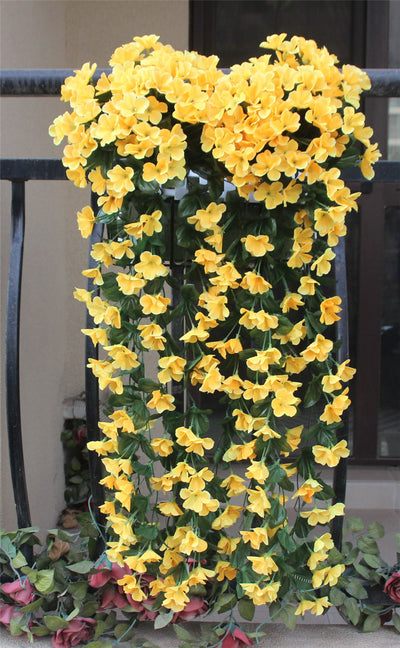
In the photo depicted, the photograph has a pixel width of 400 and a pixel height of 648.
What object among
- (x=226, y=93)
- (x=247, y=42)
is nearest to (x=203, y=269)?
(x=226, y=93)

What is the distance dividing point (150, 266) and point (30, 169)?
48 cm

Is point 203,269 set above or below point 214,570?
above

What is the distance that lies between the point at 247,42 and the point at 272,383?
277 centimetres

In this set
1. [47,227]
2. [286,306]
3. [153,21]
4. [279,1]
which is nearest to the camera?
[286,306]

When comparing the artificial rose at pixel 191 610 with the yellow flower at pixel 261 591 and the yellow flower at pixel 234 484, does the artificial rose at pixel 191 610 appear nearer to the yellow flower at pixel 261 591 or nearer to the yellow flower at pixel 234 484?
the yellow flower at pixel 261 591

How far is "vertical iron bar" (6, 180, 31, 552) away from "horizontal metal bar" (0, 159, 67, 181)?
0.03 m

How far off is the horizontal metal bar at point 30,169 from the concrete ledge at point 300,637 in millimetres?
1063

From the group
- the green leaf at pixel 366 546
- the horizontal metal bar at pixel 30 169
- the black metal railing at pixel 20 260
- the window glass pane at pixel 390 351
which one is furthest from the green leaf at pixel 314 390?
the window glass pane at pixel 390 351

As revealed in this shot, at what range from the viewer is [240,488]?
1.25 metres

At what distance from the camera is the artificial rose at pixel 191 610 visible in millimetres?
1353

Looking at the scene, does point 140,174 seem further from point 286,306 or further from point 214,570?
point 214,570

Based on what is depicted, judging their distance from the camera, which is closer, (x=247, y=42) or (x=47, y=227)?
(x=47, y=227)

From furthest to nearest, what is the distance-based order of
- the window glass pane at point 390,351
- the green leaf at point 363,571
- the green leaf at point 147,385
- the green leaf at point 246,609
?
1. the window glass pane at point 390,351
2. the green leaf at point 363,571
3. the green leaf at point 246,609
4. the green leaf at point 147,385

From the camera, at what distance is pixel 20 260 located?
1480 millimetres
